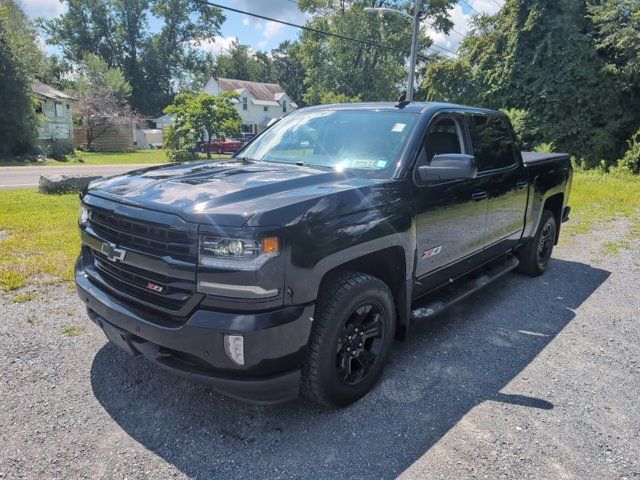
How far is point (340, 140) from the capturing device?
147 inches

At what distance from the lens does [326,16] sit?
42.5 metres

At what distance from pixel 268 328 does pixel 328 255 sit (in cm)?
53

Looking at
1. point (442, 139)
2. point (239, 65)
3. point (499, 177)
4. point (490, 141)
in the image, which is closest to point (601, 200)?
point (490, 141)

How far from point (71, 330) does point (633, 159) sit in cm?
1840

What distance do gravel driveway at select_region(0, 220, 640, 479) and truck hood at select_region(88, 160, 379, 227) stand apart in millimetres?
1291

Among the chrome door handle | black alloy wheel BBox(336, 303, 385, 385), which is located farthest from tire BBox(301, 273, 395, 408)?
the chrome door handle

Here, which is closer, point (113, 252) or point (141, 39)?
point (113, 252)

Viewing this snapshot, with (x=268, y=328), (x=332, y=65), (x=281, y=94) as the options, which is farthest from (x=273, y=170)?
(x=281, y=94)

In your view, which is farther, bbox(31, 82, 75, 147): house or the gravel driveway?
bbox(31, 82, 75, 147): house

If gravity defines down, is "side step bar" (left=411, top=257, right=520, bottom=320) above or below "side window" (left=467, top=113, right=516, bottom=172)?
below

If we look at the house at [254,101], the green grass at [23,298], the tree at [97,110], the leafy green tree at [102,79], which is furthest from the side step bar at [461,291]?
the house at [254,101]

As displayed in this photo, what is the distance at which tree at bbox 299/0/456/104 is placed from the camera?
39.0 m

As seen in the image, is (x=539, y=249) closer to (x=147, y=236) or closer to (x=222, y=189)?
(x=222, y=189)

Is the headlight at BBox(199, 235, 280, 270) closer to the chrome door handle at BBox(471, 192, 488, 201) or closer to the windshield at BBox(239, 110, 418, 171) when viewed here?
the windshield at BBox(239, 110, 418, 171)
